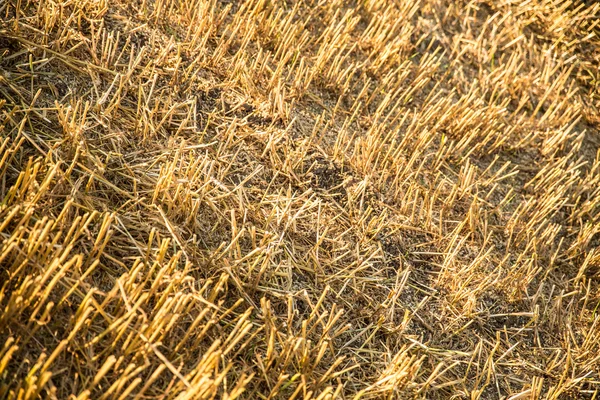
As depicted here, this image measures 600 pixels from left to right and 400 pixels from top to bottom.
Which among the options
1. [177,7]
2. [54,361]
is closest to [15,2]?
[177,7]

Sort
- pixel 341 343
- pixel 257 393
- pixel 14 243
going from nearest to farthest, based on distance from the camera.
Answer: pixel 14 243, pixel 257 393, pixel 341 343

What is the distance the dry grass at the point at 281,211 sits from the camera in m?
1.89

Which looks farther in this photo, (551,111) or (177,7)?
(551,111)

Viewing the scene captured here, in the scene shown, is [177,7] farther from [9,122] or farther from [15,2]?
[9,122]

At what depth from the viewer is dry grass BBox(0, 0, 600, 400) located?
74.4 inches

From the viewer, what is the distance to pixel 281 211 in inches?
99.5

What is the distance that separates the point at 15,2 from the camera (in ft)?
8.59

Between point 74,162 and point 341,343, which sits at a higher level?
point 74,162

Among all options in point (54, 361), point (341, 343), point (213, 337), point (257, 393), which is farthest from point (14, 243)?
point (341, 343)

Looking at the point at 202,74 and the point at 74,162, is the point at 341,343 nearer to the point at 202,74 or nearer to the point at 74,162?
the point at 74,162

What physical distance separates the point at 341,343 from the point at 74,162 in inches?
46.8

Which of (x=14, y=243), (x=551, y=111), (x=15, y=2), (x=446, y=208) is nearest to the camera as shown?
(x=14, y=243)

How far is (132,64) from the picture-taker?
272 centimetres

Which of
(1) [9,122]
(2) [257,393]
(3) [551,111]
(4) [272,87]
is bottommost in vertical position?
(2) [257,393]
